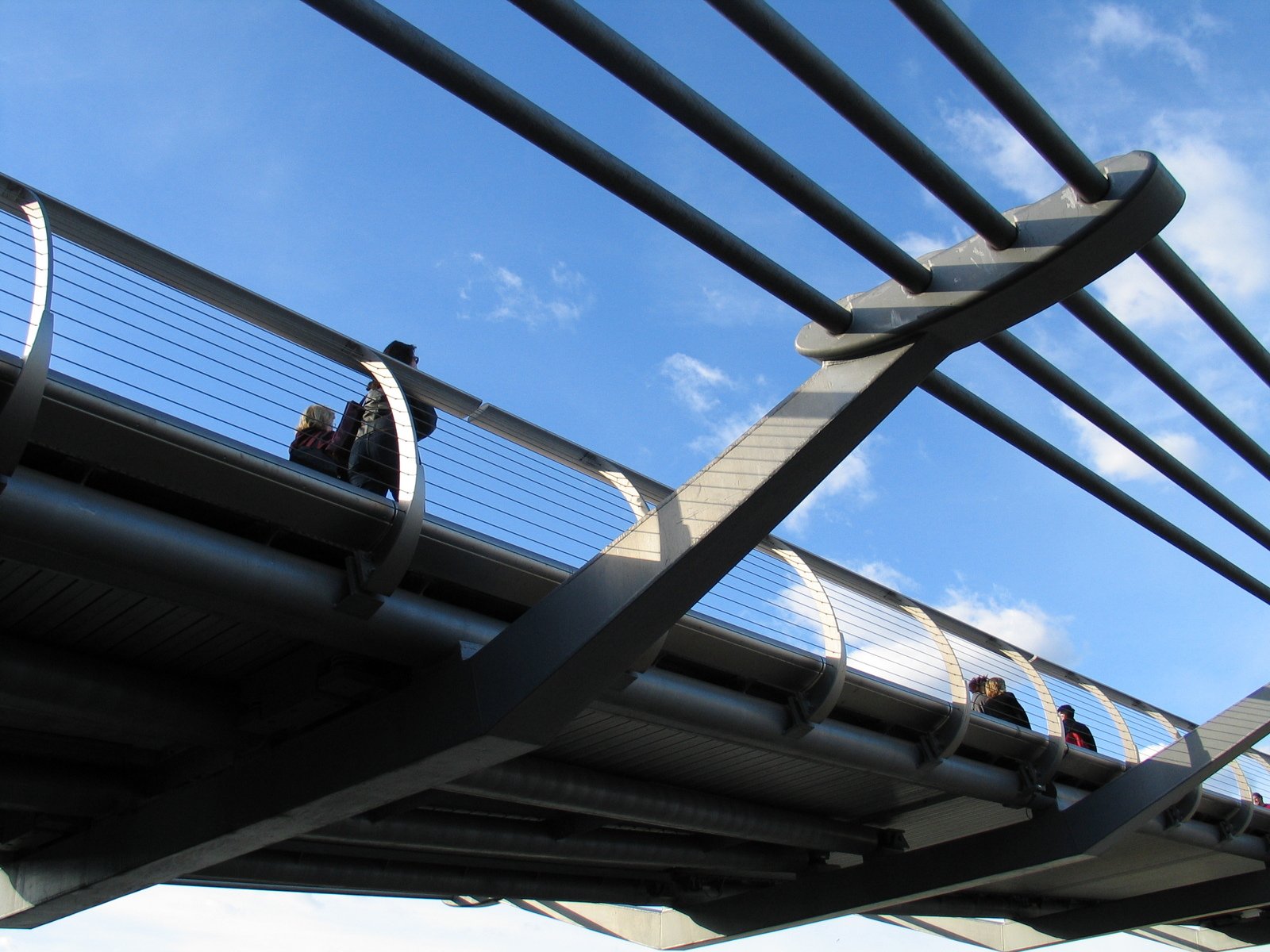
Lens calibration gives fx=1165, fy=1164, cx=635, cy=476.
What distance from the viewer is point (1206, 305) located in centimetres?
650

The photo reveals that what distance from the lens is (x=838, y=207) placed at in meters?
4.96

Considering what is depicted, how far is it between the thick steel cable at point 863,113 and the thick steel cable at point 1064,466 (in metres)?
A: 1.45

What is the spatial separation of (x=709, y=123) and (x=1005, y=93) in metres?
1.23

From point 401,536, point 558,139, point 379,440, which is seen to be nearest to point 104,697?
point 379,440

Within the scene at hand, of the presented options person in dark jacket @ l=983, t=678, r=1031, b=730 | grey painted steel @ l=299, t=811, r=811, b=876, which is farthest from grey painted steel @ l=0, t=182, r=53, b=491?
person in dark jacket @ l=983, t=678, r=1031, b=730

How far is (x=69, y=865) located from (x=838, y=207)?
8393 millimetres

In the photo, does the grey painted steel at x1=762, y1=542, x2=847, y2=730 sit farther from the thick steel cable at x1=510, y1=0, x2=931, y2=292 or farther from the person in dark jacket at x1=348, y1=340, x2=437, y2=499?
the thick steel cable at x1=510, y1=0, x2=931, y2=292

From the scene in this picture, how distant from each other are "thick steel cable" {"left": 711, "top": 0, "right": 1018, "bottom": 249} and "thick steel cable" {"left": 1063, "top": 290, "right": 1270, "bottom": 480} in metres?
1.05

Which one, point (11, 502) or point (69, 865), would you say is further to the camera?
point (69, 865)

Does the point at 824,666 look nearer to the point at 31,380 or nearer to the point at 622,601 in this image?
the point at 622,601

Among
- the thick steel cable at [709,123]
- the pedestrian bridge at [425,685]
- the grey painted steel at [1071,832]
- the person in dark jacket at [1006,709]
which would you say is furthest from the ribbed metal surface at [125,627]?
the grey painted steel at [1071,832]

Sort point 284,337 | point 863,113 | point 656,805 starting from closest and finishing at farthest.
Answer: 1. point 863,113
2. point 284,337
3. point 656,805

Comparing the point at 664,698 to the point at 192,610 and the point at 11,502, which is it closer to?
the point at 192,610

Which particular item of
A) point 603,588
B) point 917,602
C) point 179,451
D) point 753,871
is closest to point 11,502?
point 179,451
